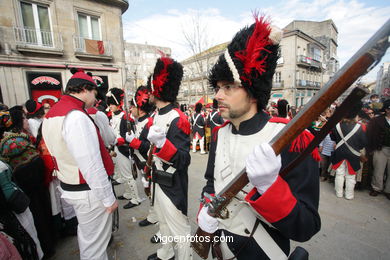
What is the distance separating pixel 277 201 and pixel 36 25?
48.3 ft

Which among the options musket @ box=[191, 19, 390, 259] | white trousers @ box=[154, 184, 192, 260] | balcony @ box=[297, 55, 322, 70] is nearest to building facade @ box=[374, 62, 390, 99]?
musket @ box=[191, 19, 390, 259]

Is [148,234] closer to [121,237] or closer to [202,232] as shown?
[121,237]

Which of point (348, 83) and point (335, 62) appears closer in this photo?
point (348, 83)

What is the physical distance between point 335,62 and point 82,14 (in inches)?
1974

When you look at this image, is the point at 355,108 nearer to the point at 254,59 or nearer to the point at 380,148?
the point at 380,148

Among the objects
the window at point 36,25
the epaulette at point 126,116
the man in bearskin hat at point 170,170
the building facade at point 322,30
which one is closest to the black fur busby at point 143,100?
the epaulette at point 126,116

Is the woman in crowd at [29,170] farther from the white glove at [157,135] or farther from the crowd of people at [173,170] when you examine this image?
the white glove at [157,135]

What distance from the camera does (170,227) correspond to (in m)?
2.50

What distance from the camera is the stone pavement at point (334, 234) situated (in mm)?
2807

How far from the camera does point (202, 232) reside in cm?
154

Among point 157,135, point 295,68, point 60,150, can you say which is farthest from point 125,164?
point 295,68

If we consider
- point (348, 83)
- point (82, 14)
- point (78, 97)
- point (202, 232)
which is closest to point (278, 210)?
point (348, 83)

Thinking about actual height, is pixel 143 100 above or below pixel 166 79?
below

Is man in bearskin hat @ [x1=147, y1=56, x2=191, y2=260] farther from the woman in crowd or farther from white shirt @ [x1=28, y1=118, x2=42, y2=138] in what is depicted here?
white shirt @ [x1=28, y1=118, x2=42, y2=138]
